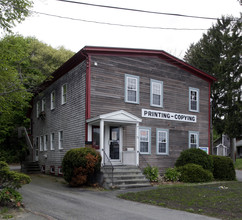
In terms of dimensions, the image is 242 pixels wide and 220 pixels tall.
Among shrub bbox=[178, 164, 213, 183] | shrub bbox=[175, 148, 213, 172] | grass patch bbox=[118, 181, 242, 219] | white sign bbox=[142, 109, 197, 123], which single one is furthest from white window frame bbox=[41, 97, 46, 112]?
grass patch bbox=[118, 181, 242, 219]

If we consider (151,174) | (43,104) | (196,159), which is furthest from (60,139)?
(196,159)

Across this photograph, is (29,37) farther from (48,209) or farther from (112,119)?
(48,209)

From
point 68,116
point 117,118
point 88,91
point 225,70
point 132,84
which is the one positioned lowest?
point 117,118

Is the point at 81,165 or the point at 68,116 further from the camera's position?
the point at 68,116

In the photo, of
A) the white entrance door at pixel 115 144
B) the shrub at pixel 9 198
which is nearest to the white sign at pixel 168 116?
the white entrance door at pixel 115 144

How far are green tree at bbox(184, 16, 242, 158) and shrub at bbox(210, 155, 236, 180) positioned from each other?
1251 centimetres

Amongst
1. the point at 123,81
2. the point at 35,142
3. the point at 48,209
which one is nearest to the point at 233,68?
the point at 123,81

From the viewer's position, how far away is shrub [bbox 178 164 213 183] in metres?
17.2

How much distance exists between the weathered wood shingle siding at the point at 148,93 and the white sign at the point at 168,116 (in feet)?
0.77

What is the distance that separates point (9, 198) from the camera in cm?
893

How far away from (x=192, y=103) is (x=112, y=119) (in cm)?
800

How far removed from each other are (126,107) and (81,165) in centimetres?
519

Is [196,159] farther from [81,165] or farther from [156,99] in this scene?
[81,165]

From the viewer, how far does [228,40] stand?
1346 inches
